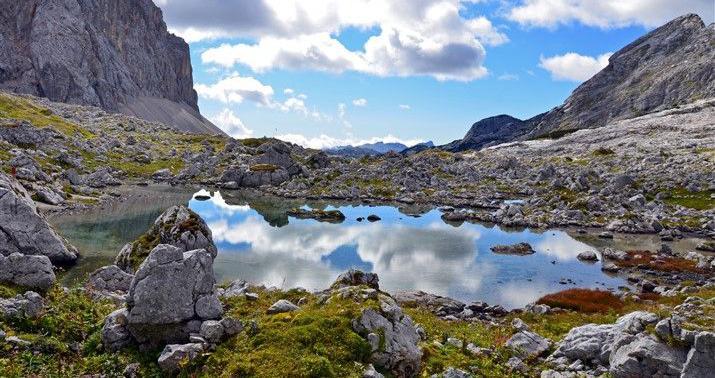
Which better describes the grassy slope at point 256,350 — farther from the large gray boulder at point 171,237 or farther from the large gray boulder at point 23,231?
the large gray boulder at point 23,231

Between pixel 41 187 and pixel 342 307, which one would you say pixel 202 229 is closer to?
pixel 342 307

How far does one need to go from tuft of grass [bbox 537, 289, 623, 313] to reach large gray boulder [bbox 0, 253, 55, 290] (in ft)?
122

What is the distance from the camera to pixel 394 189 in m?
130

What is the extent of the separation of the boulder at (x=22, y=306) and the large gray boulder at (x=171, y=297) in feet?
14.7

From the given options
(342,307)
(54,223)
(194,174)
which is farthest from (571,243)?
(194,174)

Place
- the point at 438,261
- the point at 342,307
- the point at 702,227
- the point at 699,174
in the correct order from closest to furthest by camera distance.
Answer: the point at 342,307 → the point at 438,261 → the point at 702,227 → the point at 699,174

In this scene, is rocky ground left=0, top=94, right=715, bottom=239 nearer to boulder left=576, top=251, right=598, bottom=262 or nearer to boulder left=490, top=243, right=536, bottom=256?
boulder left=576, top=251, right=598, bottom=262

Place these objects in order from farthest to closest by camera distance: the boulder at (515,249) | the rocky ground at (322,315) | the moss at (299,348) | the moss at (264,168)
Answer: the moss at (264,168) < the boulder at (515,249) < the rocky ground at (322,315) < the moss at (299,348)

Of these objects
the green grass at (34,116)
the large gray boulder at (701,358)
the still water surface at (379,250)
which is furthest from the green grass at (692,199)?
the green grass at (34,116)

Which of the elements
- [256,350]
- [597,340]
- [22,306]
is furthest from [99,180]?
[597,340]

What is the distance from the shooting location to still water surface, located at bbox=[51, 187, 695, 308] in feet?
166

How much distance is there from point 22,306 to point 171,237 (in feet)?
72.5

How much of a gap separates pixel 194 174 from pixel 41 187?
71.1 meters

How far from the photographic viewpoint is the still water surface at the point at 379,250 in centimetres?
5056
